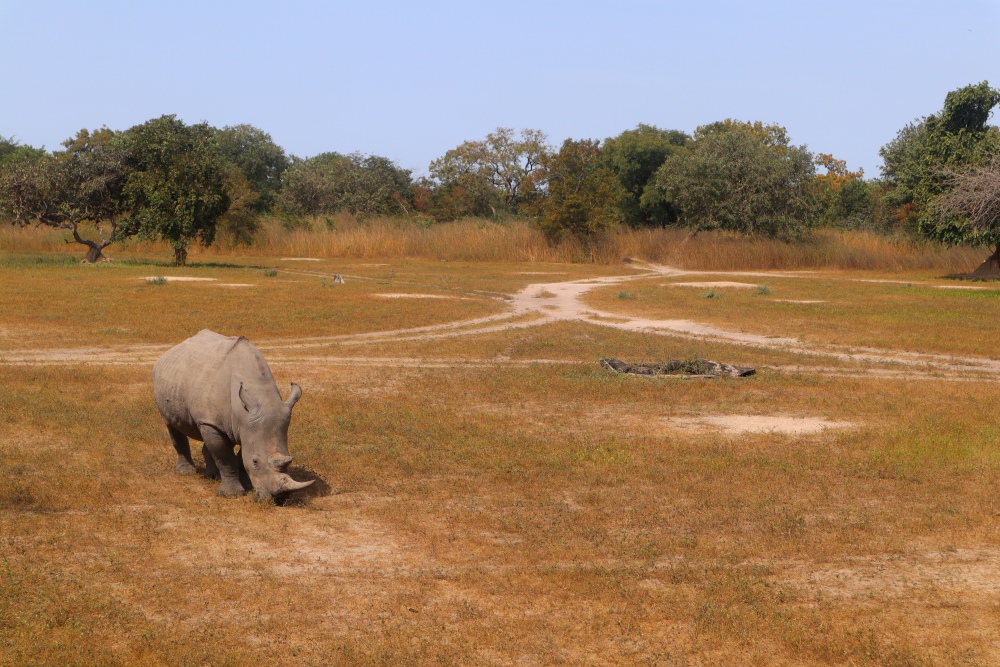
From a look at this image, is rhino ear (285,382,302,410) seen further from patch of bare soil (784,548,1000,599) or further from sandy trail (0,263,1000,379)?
sandy trail (0,263,1000,379)

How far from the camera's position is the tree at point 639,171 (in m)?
64.3

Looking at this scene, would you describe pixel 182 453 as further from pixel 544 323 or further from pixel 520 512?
pixel 544 323

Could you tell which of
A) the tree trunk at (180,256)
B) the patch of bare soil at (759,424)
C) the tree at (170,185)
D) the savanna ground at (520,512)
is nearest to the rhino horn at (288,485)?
the savanna ground at (520,512)

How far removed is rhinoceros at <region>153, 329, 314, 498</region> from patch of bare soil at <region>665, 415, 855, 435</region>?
5806mm

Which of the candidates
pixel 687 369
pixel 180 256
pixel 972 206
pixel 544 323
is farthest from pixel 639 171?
pixel 687 369

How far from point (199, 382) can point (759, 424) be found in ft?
23.8

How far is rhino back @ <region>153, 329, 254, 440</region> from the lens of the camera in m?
9.72

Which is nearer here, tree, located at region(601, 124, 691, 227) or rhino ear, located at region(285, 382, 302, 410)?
rhino ear, located at region(285, 382, 302, 410)

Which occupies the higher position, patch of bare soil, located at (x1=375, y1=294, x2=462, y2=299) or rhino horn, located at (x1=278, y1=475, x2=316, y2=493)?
patch of bare soil, located at (x1=375, y1=294, x2=462, y2=299)

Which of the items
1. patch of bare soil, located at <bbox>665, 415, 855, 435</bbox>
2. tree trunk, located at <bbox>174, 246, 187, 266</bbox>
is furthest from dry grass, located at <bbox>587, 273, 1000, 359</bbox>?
tree trunk, located at <bbox>174, 246, 187, 266</bbox>

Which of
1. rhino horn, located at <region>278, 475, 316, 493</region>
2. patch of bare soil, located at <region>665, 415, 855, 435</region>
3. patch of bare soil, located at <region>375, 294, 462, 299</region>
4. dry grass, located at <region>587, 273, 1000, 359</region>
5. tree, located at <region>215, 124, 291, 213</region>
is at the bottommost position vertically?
patch of bare soil, located at <region>665, 415, 855, 435</region>

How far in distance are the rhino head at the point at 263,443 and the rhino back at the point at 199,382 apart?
0.29 meters

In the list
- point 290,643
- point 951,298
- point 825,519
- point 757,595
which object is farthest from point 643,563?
point 951,298

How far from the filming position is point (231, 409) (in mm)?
9586
